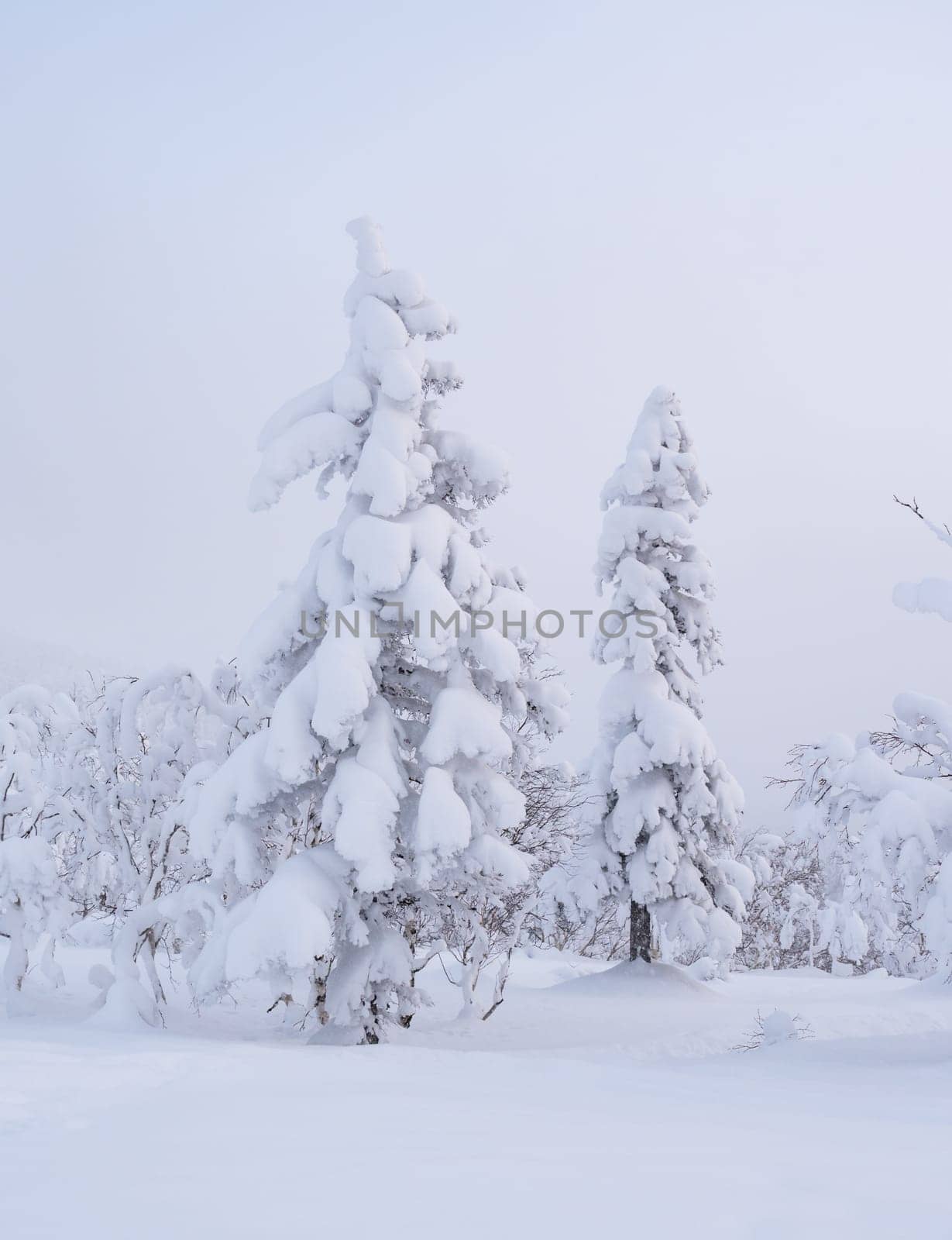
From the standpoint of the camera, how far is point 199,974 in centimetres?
1098

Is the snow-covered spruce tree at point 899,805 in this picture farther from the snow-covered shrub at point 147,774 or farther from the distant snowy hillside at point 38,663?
the distant snowy hillside at point 38,663

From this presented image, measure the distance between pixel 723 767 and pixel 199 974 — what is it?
45.4 feet

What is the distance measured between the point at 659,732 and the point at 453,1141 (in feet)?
53.1

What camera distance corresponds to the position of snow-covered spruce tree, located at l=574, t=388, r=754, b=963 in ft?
69.5

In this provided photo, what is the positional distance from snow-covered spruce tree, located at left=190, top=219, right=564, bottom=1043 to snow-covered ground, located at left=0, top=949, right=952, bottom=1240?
139 cm

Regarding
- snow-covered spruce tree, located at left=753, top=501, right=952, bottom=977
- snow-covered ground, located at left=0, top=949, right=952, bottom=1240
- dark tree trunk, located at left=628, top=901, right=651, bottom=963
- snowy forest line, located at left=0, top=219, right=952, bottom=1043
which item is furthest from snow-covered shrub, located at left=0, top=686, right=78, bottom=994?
dark tree trunk, located at left=628, top=901, right=651, bottom=963

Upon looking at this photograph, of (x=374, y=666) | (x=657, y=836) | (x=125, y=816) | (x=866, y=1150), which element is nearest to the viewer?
(x=866, y=1150)

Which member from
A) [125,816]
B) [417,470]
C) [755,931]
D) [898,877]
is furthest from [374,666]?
[755,931]

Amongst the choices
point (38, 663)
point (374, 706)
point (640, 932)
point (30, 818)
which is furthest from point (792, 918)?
point (38, 663)

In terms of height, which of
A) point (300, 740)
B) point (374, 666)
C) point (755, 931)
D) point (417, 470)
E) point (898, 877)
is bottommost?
point (755, 931)

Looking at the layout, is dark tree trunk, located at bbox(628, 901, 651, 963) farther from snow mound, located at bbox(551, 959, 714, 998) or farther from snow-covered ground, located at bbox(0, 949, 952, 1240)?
snow-covered ground, located at bbox(0, 949, 952, 1240)

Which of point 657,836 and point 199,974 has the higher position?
point 657,836

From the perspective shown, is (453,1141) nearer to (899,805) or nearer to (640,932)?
(899,805)

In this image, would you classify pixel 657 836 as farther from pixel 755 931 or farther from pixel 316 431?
pixel 755 931
